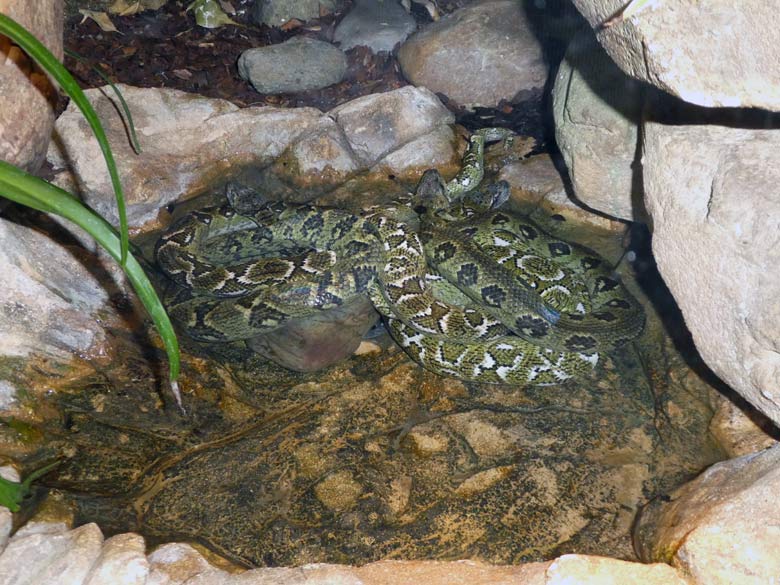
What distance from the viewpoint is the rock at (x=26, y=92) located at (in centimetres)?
394

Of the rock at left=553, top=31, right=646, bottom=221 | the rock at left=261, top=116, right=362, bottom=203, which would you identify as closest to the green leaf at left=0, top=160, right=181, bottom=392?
the rock at left=553, top=31, right=646, bottom=221

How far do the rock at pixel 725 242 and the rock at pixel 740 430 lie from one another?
1.37 ft

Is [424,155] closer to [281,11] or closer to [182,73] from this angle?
[182,73]

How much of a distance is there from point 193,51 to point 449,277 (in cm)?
469

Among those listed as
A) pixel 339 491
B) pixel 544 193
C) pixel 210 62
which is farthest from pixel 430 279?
pixel 210 62

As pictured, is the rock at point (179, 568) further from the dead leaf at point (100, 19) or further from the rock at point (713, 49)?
the dead leaf at point (100, 19)

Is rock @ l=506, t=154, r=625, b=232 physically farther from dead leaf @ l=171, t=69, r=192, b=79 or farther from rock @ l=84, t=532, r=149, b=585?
rock @ l=84, t=532, r=149, b=585

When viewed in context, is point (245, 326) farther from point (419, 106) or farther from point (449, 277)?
point (419, 106)

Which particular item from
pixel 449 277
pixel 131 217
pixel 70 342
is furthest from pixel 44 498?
pixel 449 277

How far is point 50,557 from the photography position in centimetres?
311

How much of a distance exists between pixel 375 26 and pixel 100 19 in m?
3.56

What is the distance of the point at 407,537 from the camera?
3953 millimetres

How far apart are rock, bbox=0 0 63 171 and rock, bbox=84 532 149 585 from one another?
2.42m

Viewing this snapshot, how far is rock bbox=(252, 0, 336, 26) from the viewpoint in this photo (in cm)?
882
